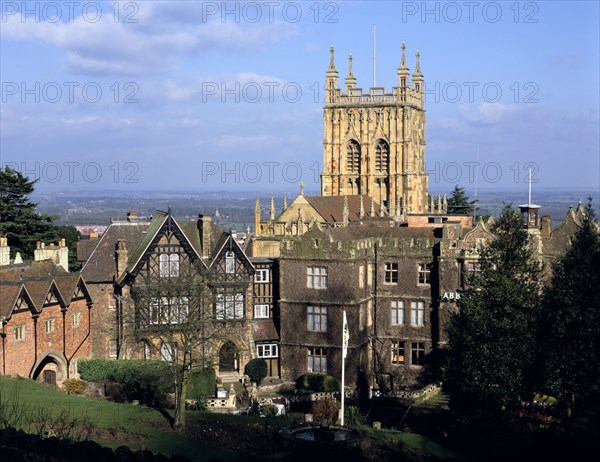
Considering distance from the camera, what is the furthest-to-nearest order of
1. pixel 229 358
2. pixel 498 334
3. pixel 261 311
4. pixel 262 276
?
pixel 262 276
pixel 261 311
pixel 229 358
pixel 498 334

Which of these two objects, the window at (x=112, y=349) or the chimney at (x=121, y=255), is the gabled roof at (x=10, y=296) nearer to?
the chimney at (x=121, y=255)

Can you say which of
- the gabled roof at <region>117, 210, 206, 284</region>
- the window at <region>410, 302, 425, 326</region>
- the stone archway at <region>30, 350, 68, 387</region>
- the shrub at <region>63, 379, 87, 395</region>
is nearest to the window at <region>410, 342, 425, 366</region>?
the window at <region>410, 302, 425, 326</region>

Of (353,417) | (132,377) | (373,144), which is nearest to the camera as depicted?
(353,417)

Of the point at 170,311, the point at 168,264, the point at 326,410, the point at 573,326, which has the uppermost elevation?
the point at 168,264

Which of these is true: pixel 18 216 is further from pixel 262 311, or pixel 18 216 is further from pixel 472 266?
pixel 472 266

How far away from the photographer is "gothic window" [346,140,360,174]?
330 ft

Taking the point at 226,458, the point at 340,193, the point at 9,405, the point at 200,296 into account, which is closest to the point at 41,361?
the point at 200,296

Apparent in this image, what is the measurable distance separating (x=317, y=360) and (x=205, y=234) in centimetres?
985

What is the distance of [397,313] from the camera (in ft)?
187

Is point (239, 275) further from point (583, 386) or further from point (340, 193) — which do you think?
point (340, 193)

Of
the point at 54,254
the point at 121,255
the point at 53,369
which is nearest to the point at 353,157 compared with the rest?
the point at 54,254

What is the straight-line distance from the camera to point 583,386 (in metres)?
42.2

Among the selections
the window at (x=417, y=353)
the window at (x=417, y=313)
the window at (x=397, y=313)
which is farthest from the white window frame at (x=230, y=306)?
the window at (x=417, y=353)

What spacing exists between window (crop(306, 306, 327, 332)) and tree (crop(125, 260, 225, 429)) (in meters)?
4.97
